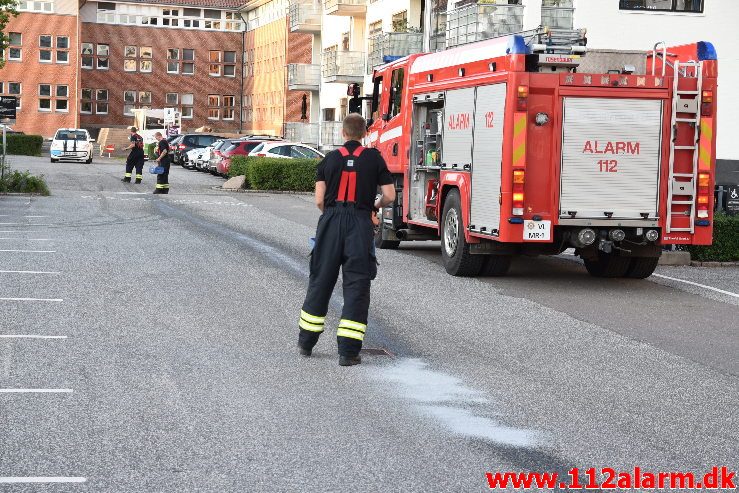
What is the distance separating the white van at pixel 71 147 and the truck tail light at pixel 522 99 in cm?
4558

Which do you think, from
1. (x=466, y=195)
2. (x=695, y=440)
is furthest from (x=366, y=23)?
(x=695, y=440)

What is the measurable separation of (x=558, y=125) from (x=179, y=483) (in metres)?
9.79

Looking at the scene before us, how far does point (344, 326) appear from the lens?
9.34 meters

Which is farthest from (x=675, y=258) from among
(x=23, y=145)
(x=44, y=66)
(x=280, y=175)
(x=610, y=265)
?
(x=44, y=66)

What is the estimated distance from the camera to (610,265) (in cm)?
1675

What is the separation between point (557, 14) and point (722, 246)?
18655 mm

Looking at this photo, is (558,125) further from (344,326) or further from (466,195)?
(344,326)

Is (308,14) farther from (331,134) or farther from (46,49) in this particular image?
(46,49)

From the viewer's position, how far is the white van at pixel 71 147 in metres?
58.0

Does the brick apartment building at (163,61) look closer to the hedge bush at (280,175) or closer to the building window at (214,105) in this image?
the building window at (214,105)

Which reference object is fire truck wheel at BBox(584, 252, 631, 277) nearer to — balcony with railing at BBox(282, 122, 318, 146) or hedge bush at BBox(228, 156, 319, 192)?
hedge bush at BBox(228, 156, 319, 192)

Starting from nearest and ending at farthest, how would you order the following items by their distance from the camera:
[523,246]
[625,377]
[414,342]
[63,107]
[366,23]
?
[625,377], [414,342], [523,246], [366,23], [63,107]

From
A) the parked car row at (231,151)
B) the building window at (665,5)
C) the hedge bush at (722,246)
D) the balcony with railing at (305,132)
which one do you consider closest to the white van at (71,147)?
the parked car row at (231,151)

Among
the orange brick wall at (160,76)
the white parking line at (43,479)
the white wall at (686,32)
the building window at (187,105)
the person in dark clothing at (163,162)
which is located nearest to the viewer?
the white parking line at (43,479)
